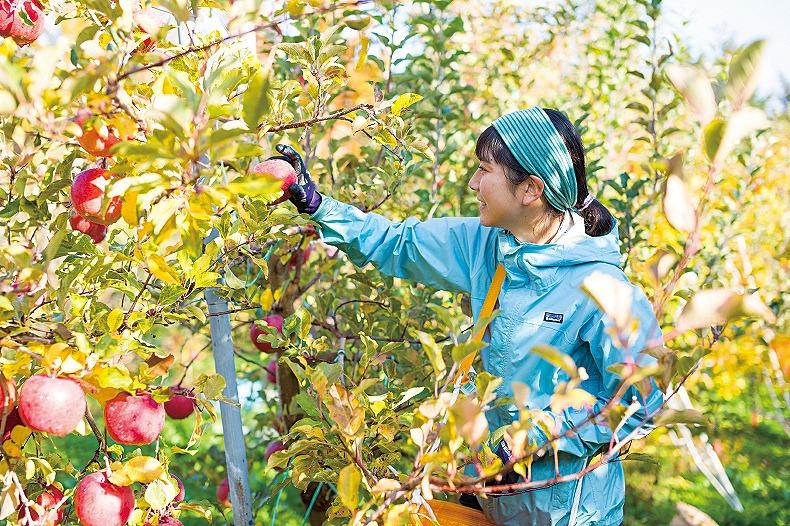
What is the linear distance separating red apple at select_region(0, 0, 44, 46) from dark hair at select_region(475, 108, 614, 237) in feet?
2.82

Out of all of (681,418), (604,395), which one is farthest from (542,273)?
(681,418)

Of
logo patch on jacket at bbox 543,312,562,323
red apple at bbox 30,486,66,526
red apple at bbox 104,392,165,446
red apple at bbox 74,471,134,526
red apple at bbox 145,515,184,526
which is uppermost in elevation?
red apple at bbox 104,392,165,446

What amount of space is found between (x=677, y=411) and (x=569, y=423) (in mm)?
540

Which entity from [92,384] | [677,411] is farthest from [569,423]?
[92,384]

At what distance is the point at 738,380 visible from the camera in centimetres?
450

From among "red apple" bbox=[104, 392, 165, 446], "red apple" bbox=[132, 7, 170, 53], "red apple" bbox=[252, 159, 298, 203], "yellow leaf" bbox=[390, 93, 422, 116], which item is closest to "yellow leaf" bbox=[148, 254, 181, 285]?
"red apple" bbox=[104, 392, 165, 446]

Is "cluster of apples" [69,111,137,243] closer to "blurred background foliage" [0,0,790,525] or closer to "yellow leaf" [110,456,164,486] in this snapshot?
"blurred background foliage" [0,0,790,525]

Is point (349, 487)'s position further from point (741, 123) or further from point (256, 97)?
point (741, 123)

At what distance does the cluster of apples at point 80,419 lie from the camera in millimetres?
937

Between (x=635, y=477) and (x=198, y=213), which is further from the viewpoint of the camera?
(x=635, y=477)

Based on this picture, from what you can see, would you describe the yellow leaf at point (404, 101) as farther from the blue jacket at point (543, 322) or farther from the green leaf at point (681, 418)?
the green leaf at point (681, 418)

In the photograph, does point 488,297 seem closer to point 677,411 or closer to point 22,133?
point 677,411

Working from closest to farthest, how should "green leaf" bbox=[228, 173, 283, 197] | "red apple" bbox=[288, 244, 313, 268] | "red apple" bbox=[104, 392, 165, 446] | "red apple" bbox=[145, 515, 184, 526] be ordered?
"green leaf" bbox=[228, 173, 283, 197]
"red apple" bbox=[104, 392, 165, 446]
"red apple" bbox=[145, 515, 184, 526]
"red apple" bbox=[288, 244, 313, 268]

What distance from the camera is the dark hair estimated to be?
5.17ft
